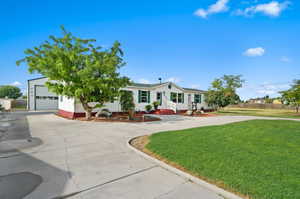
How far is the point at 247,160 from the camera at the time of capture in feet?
11.3

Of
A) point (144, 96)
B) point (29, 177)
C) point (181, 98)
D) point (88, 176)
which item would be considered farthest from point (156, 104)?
point (29, 177)

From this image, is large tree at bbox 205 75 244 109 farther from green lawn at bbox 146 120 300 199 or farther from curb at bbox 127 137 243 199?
curb at bbox 127 137 243 199

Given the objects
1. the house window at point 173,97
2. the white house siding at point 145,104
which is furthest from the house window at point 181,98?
the house window at point 173,97

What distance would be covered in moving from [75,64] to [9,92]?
216 feet

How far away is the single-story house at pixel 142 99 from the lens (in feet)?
48.2

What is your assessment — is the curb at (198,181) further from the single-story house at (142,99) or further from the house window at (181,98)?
the house window at (181,98)

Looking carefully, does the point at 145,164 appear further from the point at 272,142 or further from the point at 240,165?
the point at 272,142

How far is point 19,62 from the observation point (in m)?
9.70

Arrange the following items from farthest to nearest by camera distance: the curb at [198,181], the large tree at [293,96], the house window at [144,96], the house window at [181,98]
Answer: the house window at [181,98], the large tree at [293,96], the house window at [144,96], the curb at [198,181]

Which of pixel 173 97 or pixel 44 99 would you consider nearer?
pixel 173 97

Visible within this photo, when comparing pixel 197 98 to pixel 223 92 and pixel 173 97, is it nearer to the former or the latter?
pixel 223 92

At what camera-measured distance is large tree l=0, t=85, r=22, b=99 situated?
52.9m

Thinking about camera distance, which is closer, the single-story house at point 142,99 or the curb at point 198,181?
the curb at point 198,181

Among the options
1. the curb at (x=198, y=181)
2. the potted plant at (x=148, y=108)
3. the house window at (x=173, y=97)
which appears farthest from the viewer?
the house window at (x=173, y=97)
